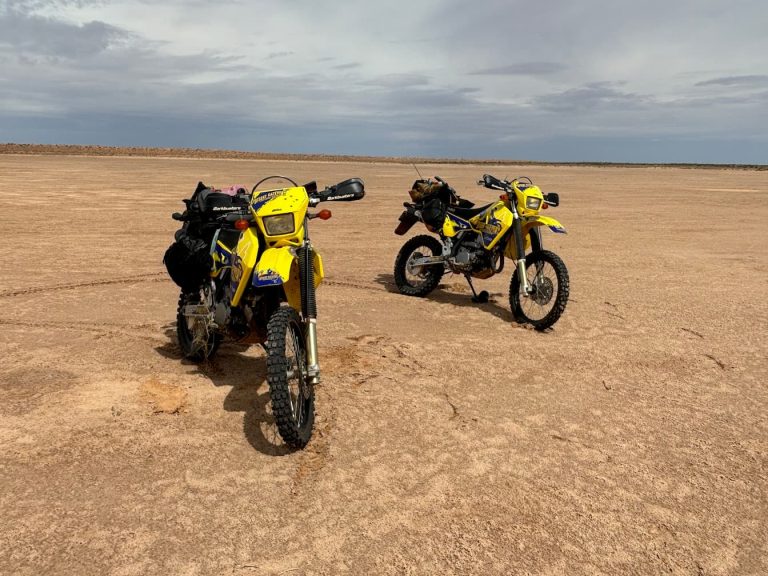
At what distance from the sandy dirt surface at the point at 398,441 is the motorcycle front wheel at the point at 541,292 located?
0.24 meters

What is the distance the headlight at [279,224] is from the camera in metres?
4.02

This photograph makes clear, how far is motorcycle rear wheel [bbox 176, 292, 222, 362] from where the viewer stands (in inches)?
200

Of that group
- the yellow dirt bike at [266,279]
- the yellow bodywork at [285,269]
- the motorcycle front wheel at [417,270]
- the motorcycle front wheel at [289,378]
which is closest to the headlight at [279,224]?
the yellow dirt bike at [266,279]

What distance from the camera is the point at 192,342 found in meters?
5.18

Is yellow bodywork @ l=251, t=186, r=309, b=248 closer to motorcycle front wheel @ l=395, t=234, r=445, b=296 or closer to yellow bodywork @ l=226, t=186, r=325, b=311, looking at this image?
yellow bodywork @ l=226, t=186, r=325, b=311

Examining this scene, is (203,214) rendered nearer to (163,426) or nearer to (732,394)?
(163,426)

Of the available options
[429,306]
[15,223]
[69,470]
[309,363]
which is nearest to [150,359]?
[69,470]

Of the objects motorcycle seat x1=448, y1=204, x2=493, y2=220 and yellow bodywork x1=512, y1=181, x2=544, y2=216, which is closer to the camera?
yellow bodywork x1=512, y1=181, x2=544, y2=216

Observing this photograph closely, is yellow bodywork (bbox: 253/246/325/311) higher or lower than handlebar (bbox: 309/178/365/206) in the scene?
lower

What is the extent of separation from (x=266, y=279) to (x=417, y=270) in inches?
179

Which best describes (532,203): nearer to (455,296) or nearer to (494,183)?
(494,183)

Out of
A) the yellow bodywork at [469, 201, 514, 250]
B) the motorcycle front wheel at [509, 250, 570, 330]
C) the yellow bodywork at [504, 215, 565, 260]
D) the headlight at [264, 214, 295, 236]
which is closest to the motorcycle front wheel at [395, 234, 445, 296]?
the yellow bodywork at [469, 201, 514, 250]

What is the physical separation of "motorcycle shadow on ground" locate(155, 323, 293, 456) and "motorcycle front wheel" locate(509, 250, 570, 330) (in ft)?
10.1

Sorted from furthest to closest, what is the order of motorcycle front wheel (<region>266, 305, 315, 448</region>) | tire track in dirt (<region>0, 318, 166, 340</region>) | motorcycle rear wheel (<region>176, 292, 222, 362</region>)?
tire track in dirt (<region>0, 318, 166, 340</region>) < motorcycle rear wheel (<region>176, 292, 222, 362</region>) < motorcycle front wheel (<region>266, 305, 315, 448</region>)
